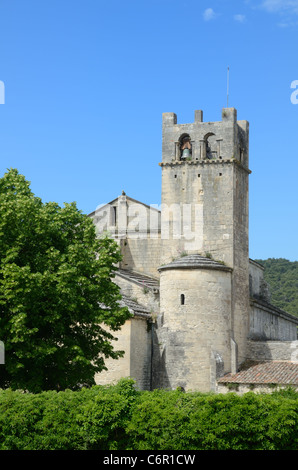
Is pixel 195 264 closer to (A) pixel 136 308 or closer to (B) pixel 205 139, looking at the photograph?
(A) pixel 136 308

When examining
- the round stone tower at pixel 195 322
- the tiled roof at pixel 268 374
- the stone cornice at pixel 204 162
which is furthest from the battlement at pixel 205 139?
the tiled roof at pixel 268 374

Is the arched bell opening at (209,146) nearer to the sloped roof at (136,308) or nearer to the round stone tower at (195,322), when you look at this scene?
the round stone tower at (195,322)

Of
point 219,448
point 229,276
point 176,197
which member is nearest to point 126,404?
point 219,448

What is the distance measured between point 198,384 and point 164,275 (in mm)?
5437

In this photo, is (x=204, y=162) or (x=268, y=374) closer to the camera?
(x=268, y=374)

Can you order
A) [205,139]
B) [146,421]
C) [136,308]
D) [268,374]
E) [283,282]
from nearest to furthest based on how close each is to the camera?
[146,421] < [268,374] < [136,308] < [205,139] < [283,282]

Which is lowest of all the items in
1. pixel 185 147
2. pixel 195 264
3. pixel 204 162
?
pixel 195 264

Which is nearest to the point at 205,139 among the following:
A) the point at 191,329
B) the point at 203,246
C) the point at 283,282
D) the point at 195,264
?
the point at 203,246

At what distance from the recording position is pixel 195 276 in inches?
1363

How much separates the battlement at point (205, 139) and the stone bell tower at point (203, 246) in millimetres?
51

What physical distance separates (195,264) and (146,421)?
44.8ft

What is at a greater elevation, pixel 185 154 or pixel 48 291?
pixel 185 154

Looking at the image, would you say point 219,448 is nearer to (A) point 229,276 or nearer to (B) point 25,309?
(B) point 25,309

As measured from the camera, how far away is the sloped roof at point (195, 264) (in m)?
34.7
